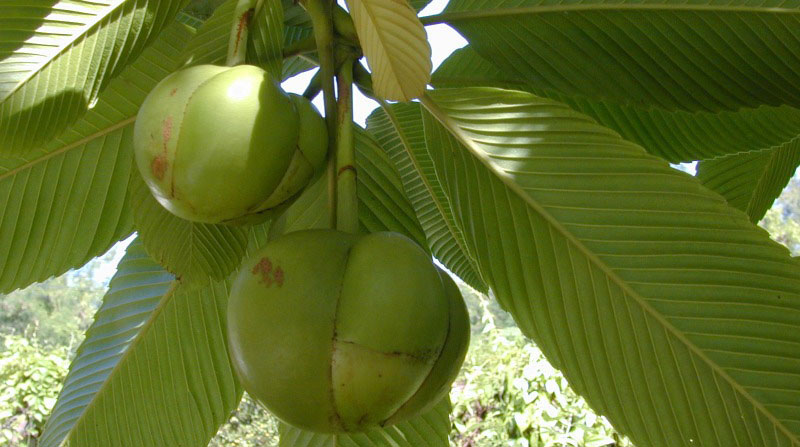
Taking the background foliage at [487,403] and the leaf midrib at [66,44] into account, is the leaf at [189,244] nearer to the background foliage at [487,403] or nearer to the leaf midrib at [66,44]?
the leaf midrib at [66,44]

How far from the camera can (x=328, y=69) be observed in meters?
0.87

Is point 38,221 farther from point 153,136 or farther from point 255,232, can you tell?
point 153,136

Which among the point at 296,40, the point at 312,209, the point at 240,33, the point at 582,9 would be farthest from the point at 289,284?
the point at 296,40

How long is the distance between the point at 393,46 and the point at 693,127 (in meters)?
0.72

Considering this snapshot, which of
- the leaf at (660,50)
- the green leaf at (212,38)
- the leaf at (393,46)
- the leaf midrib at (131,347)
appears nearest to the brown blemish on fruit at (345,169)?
the leaf at (393,46)

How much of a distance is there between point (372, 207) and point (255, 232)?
0.18m

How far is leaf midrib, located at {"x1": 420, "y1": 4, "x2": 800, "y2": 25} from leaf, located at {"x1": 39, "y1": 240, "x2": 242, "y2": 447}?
572mm

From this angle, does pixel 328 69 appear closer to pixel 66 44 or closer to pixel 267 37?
pixel 267 37

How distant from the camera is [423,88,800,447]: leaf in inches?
30.2

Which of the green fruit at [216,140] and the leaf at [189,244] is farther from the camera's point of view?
the leaf at [189,244]

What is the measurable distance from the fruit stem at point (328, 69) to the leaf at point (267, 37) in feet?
0.13

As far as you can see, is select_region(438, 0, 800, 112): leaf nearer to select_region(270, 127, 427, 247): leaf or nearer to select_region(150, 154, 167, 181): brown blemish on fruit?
select_region(270, 127, 427, 247): leaf

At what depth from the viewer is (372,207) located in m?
1.10

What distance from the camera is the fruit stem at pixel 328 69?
0.81 metres
